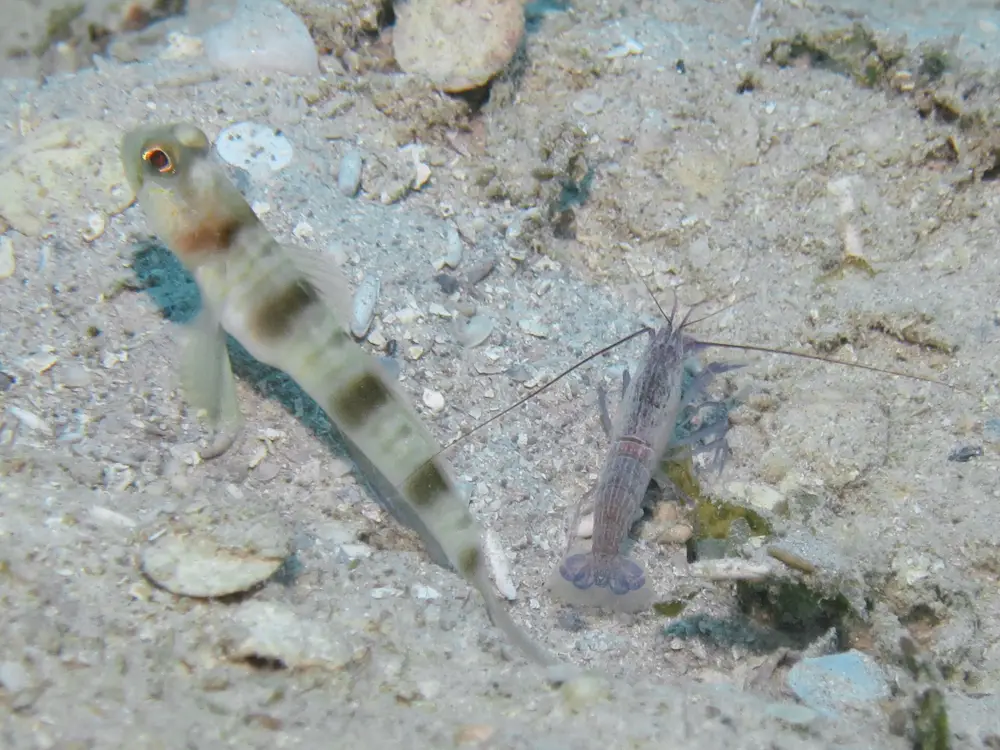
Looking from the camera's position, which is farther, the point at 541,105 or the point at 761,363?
the point at 541,105

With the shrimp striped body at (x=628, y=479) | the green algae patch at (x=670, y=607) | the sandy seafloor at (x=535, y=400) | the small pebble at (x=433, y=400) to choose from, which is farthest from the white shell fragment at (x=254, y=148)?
the green algae patch at (x=670, y=607)

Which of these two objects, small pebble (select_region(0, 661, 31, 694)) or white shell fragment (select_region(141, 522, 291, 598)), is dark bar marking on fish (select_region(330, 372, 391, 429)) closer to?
white shell fragment (select_region(141, 522, 291, 598))

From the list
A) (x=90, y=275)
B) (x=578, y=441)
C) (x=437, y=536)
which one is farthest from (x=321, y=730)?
(x=90, y=275)

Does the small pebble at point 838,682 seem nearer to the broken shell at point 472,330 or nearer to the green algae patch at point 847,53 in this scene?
the broken shell at point 472,330

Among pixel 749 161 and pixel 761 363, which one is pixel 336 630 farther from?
pixel 749 161

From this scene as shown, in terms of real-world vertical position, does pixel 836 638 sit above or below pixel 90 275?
below

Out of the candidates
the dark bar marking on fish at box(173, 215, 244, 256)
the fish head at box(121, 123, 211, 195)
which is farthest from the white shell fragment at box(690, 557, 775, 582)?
the fish head at box(121, 123, 211, 195)

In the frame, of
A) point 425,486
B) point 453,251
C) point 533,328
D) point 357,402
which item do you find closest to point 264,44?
point 453,251

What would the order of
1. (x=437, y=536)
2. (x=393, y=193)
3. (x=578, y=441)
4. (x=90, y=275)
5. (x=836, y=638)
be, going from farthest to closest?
(x=393, y=193) < (x=578, y=441) < (x=90, y=275) < (x=437, y=536) < (x=836, y=638)
